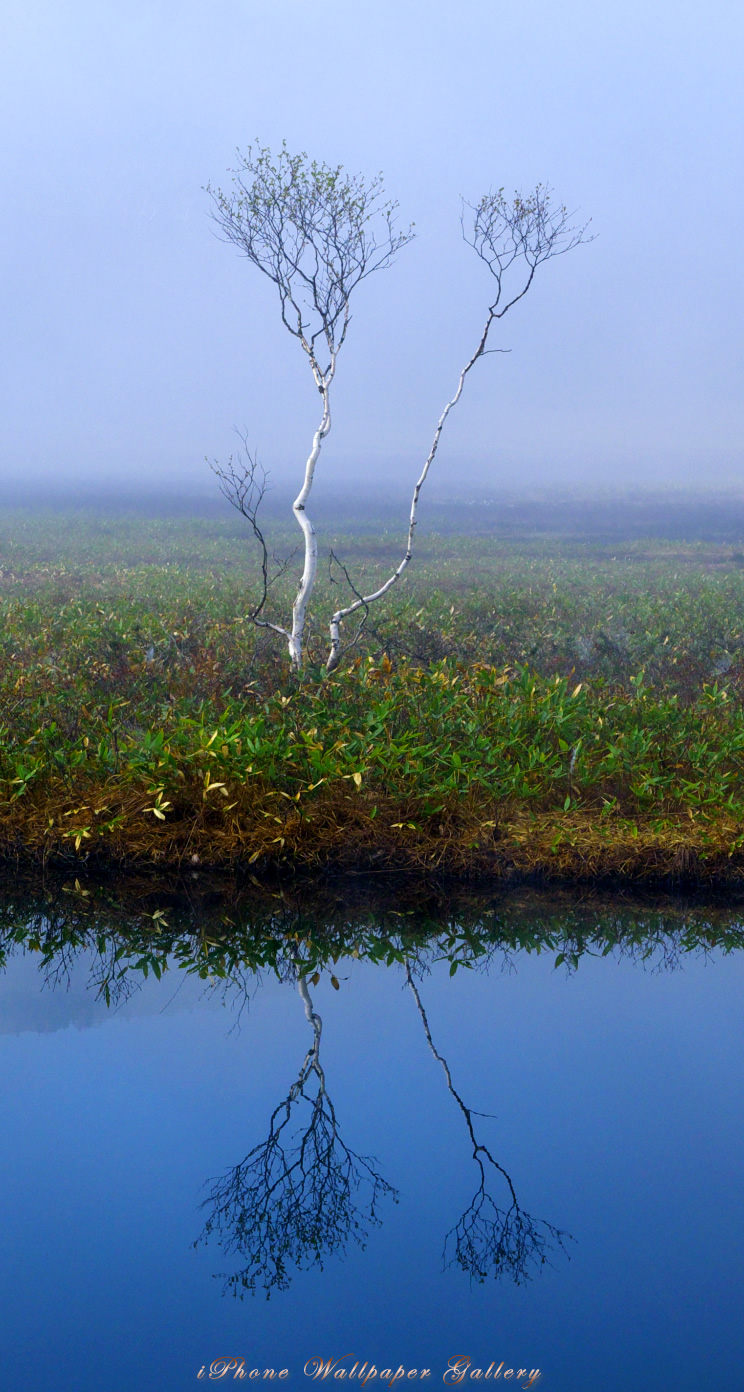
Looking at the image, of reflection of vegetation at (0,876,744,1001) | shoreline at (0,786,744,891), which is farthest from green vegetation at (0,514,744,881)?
reflection of vegetation at (0,876,744,1001)

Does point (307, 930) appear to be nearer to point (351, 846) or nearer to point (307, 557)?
point (351, 846)

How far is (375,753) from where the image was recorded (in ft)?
24.5

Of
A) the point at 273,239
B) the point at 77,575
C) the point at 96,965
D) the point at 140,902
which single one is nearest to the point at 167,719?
the point at 140,902

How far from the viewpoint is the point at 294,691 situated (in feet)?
30.0

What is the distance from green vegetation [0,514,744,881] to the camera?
275 inches

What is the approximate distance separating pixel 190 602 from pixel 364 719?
828 centimetres

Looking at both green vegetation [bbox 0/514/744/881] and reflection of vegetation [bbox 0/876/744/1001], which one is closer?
reflection of vegetation [bbox 0/876/744/1001]

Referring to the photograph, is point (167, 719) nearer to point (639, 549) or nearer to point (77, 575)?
point (77, 575)

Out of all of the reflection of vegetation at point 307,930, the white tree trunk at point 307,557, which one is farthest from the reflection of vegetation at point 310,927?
the white tree trunk at point 307,557

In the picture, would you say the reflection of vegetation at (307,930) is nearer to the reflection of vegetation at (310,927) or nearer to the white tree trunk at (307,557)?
the reflection of vegetation at (310,927)

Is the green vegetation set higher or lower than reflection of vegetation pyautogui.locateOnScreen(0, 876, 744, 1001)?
higher

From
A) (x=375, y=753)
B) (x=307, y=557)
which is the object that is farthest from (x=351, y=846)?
(x=307, y=557)

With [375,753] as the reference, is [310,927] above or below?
below

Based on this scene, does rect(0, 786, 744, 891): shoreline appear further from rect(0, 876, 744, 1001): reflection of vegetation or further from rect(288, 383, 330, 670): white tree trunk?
rect(288, 383, 330, 670): white tree trunk
